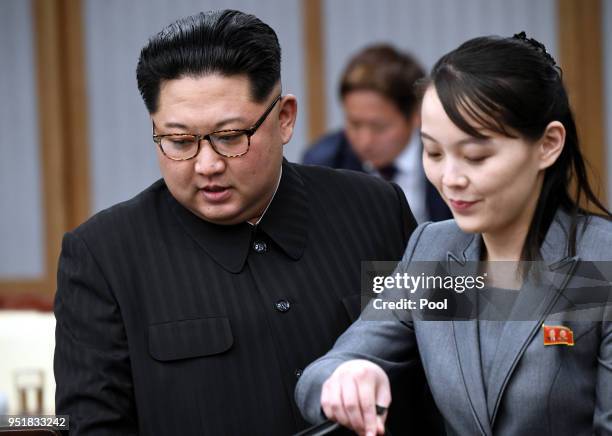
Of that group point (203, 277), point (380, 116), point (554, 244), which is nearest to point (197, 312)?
point (203, 277)

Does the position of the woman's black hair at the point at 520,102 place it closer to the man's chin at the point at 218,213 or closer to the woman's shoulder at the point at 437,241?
the woman's shoulder at the point at 437,241

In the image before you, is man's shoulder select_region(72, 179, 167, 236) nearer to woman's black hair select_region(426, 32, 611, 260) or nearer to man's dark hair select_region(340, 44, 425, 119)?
woman's black hair select_region(426, 32, 611, 260)

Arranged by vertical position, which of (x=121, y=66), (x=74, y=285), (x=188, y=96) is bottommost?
(x=74, y=285)

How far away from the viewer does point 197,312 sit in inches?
82.7

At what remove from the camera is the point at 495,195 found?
1790 mm

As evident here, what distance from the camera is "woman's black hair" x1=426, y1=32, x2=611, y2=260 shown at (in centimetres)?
177

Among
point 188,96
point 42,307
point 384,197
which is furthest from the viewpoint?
point 42,307

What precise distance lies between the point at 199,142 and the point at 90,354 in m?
0.43

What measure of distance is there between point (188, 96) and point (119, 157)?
4.06 m

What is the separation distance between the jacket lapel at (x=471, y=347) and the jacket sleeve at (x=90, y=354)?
2.04 ft

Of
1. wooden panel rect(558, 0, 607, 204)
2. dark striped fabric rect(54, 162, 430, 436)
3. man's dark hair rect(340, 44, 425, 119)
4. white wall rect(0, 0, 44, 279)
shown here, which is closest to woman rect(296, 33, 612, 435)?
dark striped fabric rect(54, 162, 430, 436)

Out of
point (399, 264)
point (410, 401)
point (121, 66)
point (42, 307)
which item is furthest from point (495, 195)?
point (121, 66)

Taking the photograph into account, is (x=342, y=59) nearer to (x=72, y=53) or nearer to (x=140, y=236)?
(x=72, y=53)

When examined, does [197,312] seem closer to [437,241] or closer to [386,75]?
[437,241]
